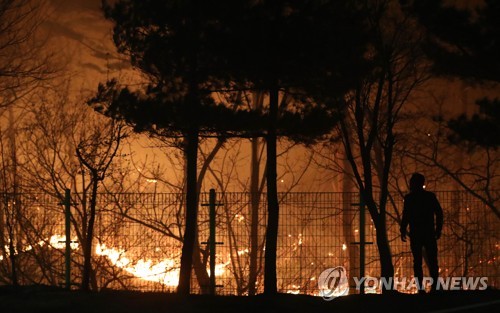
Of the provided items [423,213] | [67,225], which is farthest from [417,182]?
[67,225]

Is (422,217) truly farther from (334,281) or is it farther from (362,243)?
(334,281)

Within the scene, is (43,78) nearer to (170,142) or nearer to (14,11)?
(14,11)

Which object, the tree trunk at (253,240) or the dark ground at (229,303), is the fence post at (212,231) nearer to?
the tree trunk at (253,240)

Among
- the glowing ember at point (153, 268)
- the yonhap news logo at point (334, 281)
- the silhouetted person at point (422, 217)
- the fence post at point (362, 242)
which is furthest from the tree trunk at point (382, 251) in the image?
the glowing ember at point (153, 268)

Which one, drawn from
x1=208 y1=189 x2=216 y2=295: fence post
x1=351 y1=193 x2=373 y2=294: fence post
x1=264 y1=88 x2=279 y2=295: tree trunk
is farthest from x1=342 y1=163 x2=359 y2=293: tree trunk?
x1=208 y1=189 x2=216 y2=295: fence post

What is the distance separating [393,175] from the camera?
1964 cm

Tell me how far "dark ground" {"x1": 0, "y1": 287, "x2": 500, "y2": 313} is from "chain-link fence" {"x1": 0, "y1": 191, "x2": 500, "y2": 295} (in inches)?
105

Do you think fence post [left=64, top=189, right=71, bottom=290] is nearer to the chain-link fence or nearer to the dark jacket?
the chain-link fence

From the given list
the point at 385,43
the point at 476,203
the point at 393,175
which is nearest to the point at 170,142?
the point at 385,43

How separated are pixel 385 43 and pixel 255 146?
10.1 meters

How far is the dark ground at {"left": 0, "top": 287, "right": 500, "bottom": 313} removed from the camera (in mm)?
8477

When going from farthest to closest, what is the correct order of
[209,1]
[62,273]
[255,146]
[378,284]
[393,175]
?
[255,146]
[393,175]
[62,273]
[378,284]
[209,1]

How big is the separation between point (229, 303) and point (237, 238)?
5.54 meters

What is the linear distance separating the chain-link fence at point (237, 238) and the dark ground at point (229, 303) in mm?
2656
